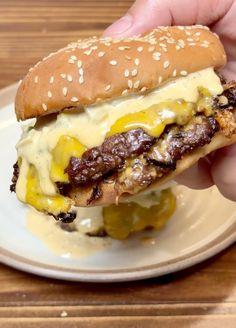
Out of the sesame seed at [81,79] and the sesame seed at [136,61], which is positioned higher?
the sesame seed at [136,61]

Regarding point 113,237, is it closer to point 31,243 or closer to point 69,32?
point 31,243

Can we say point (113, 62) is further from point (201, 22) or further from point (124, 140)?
point (201, 22)

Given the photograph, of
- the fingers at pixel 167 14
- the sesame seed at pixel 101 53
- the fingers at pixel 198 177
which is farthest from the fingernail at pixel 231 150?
the sesame seed at pixel 101 53

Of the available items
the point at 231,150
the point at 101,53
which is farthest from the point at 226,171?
the point at 101,53

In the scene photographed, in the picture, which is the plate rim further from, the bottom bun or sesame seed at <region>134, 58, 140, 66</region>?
sesame seed at <region>134, 58, 140, 66</region>

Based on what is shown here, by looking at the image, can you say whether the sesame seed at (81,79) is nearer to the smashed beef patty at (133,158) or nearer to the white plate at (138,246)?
the smashed beef patty at (133,158)
